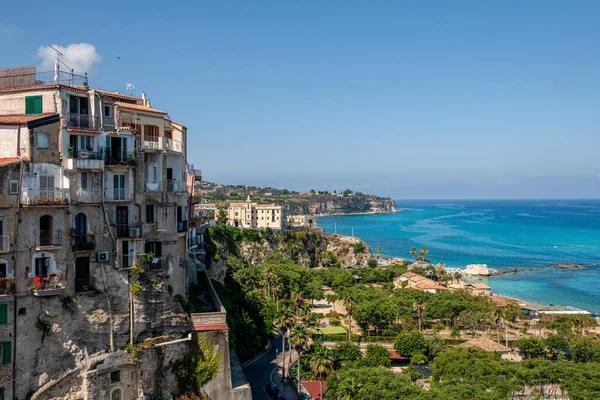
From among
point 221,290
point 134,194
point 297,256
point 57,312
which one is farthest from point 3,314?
point 297,256

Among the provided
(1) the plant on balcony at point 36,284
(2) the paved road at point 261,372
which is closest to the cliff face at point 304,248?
(2) the paved road at point 261,372

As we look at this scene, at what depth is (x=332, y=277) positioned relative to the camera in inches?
3915

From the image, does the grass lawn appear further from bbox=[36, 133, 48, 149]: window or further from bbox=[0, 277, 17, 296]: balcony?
bbox=[36, 133, 48, 149]: window

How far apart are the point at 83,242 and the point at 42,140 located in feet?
18.4

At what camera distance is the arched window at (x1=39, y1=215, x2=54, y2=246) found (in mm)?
25625

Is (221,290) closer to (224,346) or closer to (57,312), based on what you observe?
(224,346)

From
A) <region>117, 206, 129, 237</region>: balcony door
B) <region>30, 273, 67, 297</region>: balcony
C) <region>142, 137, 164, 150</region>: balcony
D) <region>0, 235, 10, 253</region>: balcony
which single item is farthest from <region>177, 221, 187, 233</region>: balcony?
<region>0, 235, 10, 253</region>: balcony

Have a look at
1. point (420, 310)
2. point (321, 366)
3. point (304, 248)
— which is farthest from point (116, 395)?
point (304, 248)

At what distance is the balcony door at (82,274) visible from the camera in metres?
27.0

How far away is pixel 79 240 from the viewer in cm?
2683

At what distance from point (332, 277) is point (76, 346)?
75.2 metres

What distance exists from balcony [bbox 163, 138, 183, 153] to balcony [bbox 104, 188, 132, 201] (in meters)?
3.99

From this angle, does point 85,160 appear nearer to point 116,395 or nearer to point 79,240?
point 79,240

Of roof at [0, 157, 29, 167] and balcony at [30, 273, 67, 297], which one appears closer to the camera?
roof at [0, 157, 29, 167]
